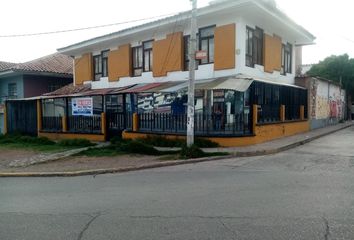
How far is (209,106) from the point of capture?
17875 millimetres

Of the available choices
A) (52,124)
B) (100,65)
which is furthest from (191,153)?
(100,65)

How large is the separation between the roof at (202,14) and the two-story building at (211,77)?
0.05m

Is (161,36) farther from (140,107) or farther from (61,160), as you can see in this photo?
(61,160)

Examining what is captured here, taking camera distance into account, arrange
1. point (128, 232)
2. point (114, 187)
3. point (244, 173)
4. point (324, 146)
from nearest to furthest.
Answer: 1. point (128, 232)
2. point (114, 187)
3. point (244, 173)
4. point (324, 146)

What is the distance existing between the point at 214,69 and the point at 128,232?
41.8 ft

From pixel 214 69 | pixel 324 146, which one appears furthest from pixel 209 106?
pixel 324 146

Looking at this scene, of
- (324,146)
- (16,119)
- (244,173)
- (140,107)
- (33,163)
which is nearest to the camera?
(244,173)

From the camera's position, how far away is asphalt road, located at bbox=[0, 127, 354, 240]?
4930mm

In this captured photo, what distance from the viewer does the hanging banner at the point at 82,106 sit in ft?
63.9

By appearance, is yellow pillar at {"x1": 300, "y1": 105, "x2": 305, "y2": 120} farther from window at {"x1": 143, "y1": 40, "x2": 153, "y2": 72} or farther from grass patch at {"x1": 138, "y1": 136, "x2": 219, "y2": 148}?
window at {"x1": 143, "y1": 40, "x2": 153, "y2": 72}

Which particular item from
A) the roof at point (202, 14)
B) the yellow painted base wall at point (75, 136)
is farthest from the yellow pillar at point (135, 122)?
the roof at point (202, 14)

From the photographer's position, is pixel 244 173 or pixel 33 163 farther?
pixel 33 163

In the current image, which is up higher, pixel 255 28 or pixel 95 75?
pixel 255 28

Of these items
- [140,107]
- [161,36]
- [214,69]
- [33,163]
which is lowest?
[33,163]
